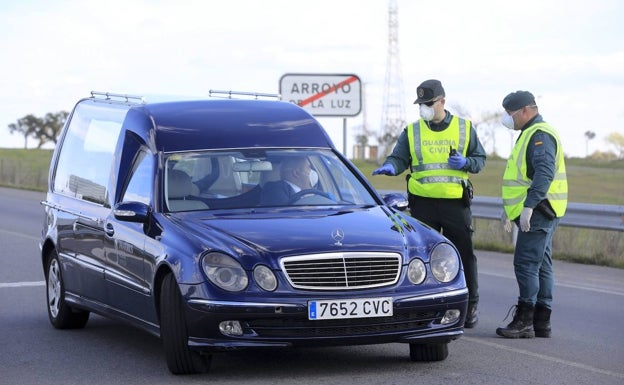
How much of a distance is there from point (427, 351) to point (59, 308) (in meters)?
3.45

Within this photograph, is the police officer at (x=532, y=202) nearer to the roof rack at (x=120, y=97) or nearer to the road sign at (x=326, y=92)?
the roof rack at (x=120, y=97)

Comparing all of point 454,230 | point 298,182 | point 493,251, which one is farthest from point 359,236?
point 493,251

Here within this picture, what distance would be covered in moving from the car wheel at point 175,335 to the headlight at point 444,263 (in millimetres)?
1489

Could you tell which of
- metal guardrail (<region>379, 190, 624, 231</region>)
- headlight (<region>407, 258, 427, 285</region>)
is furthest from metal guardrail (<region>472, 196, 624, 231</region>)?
headlight (<region>407, 258, 427, 285</region>)

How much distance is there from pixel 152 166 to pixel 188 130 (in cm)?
40

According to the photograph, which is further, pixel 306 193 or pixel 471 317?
pixel 471 317

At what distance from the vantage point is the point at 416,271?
829 cm

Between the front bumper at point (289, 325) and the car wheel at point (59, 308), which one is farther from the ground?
the front bumper at point (289, 325)

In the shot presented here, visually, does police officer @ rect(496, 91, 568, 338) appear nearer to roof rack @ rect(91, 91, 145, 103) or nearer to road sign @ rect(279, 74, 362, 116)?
roof rack @ rect(91, 91, 145, 103)

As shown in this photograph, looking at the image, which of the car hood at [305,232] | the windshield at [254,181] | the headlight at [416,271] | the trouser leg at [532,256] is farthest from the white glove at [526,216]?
the headlight at [416,271]

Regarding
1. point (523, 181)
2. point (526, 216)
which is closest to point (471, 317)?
point (526, 216)

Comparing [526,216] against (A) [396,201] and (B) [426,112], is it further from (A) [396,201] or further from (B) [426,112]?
(B) [426,112]

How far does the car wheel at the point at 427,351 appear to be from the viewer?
8.74 m

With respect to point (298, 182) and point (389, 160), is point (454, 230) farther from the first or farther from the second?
point (298, 182)
